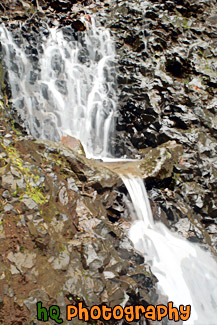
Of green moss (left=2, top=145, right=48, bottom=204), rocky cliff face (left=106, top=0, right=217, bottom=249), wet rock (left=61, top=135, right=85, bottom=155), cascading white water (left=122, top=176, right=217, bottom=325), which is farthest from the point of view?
rocky cliff face (left=106, top=0, right=217, bottom=249)

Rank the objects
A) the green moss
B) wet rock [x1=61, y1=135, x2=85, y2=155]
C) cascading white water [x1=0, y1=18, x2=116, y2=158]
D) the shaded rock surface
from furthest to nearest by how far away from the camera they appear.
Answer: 1. cascading white water [x1=0, y1=18, x2=116, y2=158]
2. wet rock [x1=61, y1=135, x2=85, y2=155]
3. the green moss
4. the shaded rock surface

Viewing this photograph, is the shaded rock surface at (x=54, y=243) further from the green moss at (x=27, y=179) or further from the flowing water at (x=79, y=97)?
the flowing water at (x=79, y=97)

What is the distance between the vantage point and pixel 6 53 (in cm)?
934

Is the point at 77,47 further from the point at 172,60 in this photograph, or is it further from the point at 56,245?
the point at 56,245

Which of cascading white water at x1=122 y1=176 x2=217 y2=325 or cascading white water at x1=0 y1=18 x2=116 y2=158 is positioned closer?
cascading white water at x1=122 y1=176 x2=217 y2=325

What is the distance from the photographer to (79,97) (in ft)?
32.6

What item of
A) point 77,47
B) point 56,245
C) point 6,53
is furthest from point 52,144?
point 77,47

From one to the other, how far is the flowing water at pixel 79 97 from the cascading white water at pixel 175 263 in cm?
3

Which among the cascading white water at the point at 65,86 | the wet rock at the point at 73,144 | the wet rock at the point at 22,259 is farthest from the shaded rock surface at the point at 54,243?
the cascading white water at the point at 65,86

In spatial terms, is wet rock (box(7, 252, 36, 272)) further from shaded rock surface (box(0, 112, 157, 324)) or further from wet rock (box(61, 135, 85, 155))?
wet rock (box(61, 135, 85, 155))

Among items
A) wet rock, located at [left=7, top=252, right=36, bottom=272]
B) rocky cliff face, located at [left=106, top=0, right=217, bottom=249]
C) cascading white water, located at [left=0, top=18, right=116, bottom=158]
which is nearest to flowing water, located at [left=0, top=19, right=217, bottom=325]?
cascading white water, located at [left=0, top=18, right=116, bottom=158]

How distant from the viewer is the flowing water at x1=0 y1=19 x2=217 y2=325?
21.3ft

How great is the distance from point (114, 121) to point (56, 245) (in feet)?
22.3

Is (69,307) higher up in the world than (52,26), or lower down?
lower down
